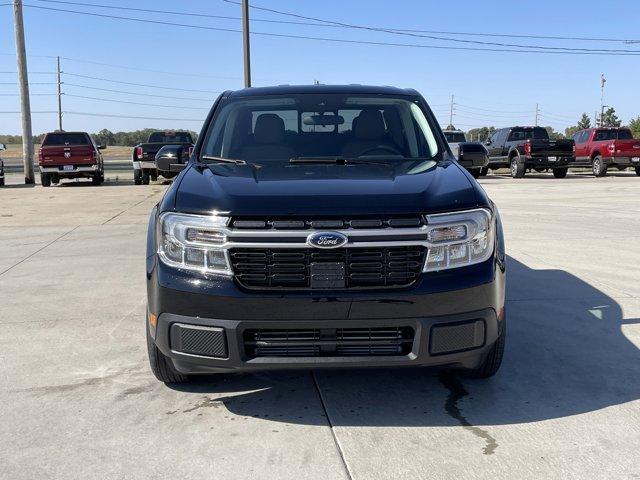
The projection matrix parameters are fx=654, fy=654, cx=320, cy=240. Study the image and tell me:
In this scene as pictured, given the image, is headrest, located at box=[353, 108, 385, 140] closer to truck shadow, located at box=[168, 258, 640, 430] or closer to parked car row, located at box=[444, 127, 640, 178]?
truck shadow, located at box=[168, 258, 640, 430]

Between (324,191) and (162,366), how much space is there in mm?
1398

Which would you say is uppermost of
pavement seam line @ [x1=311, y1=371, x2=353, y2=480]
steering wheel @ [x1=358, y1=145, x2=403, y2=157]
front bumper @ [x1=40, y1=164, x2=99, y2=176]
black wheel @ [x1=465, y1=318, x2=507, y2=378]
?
steering wheel @ [x1=358, y1=145, x2=403, y2=157]

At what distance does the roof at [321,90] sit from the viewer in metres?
5.02

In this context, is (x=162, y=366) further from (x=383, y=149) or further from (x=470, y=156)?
(x=470, y=156)

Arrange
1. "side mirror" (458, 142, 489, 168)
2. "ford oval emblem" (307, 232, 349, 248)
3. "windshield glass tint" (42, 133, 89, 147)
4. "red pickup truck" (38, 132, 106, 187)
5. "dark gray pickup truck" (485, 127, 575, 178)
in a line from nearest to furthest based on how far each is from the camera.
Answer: "ford oval emblem" (307, 232, 349, 248)
"side mirror" (458, 142, 489, 168)
"red pickup truck" (38, 132, 106, 187)
"windshield glass tint" (42, 133, 89, 147)
"dark gray pickup truck" (485, 127, 575, 178)

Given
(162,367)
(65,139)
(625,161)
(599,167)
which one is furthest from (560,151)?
(162,367)

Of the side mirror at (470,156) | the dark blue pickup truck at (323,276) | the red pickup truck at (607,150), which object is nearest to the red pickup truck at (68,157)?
the red pickup truck at (607,150)

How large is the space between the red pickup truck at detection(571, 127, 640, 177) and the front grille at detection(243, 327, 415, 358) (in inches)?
916

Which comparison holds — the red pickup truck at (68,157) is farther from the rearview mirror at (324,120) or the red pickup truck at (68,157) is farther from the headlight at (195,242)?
the headlight at (195,242)

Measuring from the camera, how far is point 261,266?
323cm

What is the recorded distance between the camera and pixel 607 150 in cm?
2455

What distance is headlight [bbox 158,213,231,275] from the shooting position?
323cm

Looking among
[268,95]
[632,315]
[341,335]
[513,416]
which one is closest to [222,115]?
[268,95]

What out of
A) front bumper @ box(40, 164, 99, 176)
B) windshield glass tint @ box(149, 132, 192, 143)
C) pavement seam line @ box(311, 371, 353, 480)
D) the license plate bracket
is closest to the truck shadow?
pavement seam line @ box(311, 371, 353, 480)
